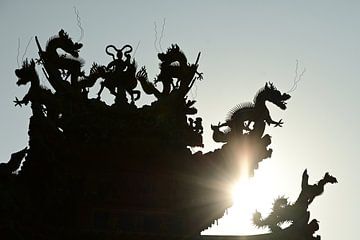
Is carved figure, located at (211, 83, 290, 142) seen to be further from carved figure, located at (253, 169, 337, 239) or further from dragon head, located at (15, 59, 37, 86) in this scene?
dragon head, located at (15, 59, 37, 86)

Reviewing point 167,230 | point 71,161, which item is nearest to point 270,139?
point 167,230

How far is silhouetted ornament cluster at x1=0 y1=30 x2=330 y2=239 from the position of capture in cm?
1897

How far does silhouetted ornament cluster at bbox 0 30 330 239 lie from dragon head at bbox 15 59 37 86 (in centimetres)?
3

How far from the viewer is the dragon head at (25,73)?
66.0ft

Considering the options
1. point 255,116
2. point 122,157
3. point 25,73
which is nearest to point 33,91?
point 25,73

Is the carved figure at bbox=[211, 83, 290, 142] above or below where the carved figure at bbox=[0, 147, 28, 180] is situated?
above

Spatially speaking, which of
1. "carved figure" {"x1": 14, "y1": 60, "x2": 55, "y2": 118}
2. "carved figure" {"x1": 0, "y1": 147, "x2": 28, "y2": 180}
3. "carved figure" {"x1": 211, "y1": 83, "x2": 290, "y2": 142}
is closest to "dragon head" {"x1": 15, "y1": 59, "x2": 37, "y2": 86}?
"carved figure" {"x1": 14, "y1": 60, "x2": 55, "y2": 118}

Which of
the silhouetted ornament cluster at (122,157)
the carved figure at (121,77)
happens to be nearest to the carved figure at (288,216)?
the silhouetted ornament cluster at (122,157)

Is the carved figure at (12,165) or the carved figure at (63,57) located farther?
the carved figure at (63,57)

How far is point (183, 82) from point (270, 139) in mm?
2935

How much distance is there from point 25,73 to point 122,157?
341cm

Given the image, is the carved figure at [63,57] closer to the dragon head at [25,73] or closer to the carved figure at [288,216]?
the dragon head at [25,73]

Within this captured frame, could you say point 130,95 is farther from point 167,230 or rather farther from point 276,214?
point 276,214

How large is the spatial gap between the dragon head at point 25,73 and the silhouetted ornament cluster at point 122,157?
0.03m
